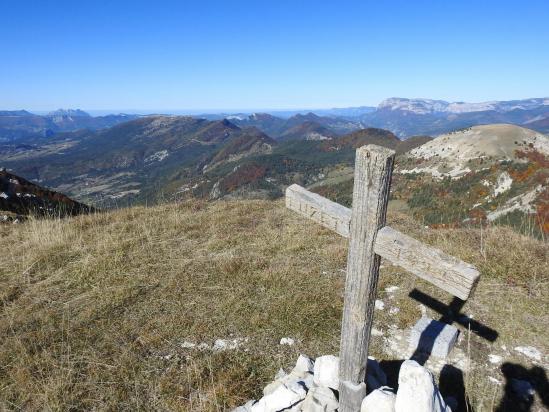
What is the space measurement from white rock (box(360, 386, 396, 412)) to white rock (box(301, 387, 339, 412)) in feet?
1.14

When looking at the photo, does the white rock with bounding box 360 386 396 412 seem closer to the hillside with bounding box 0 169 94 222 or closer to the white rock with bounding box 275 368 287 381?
the white rock with bounding box 275 368 287 381

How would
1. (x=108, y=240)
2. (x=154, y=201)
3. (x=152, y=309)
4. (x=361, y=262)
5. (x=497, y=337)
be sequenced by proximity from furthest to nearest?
(x=154, y=201)
(x=108, y=240)
(x=152, y=309)
(x=497, y=337)
(x=361, y=262)

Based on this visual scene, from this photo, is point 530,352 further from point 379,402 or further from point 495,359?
point 379,402

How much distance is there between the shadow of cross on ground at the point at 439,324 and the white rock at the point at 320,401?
2025 millimetres

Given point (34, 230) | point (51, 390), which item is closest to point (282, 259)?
point (51, 390)

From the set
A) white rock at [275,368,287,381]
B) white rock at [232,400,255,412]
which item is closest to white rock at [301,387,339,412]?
white rock at [232,400,255,412]

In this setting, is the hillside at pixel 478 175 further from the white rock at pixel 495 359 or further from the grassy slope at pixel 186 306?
the white rock at pixel 495 359

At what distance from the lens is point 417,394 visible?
3107mm

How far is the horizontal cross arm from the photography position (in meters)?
2.66

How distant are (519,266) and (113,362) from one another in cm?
823

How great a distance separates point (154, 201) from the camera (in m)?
14.3

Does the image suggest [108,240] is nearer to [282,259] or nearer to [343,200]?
[282,259]

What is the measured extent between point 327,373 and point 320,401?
1.22 ft

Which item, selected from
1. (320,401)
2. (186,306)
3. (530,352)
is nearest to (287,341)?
(320,401)
